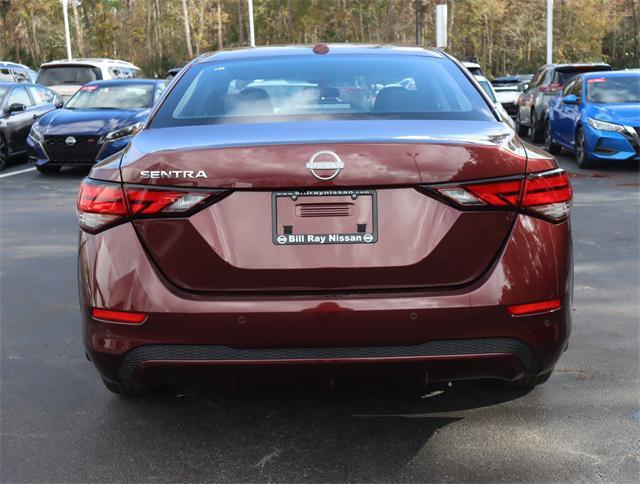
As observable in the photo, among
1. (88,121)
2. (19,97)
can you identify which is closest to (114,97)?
(88,121)

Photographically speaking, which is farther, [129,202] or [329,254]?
[129,202]

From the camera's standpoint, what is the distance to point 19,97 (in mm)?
16172

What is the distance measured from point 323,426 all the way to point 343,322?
2.87 feet

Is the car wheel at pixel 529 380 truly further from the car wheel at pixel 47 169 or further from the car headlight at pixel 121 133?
the car wheel at pixel 47 169

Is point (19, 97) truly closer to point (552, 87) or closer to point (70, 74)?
point (70, 74)

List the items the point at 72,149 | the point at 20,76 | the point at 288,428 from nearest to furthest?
1. the point at 288,428
2. the point at 72,149
3. the point at 20,76

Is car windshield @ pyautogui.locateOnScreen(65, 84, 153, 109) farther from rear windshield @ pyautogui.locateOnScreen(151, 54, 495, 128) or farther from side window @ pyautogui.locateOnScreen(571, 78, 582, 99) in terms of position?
rear windshield @ pyautogui.locateOnScreen(151, 54, 495, 128)

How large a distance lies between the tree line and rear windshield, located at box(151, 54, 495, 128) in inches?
2275

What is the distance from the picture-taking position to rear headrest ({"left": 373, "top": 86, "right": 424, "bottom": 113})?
146 inches

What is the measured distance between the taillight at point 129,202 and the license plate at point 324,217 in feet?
0.81

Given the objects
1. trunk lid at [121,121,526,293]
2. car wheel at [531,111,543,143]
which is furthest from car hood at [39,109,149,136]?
trunk lid at [121,121,526,293]

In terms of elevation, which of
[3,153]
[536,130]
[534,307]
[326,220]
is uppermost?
[326,220]

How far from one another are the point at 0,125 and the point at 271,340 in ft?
43.4

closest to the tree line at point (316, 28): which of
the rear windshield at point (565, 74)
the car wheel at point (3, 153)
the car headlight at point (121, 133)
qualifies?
the rear windshield at point (565, 74)
